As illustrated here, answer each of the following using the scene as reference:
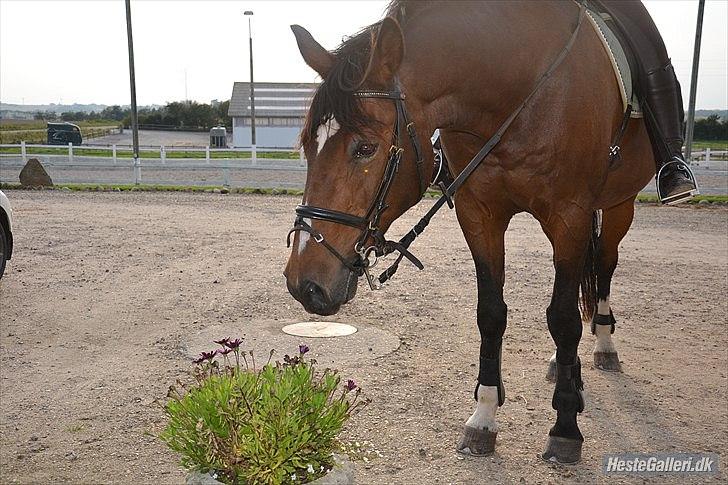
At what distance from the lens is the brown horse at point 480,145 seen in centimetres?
275

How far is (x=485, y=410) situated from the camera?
4012 millimetres

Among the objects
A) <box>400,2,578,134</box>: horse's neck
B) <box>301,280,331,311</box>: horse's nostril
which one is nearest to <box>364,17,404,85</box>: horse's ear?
<box>400,2,578,134</box>: horse's neck

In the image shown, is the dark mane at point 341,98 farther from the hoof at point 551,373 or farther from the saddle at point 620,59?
the hoof at point 551,373

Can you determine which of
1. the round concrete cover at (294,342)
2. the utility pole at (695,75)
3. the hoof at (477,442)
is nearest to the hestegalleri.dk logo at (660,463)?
the hoof at (477,442)

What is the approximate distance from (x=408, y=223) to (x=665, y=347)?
636 centimetres

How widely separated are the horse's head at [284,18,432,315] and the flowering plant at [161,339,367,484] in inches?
16.0

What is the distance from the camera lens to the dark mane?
272 cm

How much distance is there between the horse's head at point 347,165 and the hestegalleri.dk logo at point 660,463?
2024mm

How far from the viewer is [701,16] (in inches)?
752

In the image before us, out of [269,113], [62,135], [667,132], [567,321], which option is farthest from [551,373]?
[269,113]

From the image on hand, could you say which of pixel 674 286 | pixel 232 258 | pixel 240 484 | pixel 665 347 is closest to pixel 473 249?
pixel 240 484

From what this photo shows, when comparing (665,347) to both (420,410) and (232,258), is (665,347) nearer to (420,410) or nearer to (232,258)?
(420,410)

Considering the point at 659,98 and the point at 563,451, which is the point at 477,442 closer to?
the point at 563,451

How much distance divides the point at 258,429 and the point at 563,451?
1.92m
